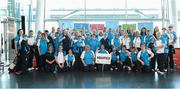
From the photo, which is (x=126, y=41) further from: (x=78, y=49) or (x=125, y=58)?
(x=78, y=49)

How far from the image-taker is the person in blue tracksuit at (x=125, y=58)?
10.2 metres

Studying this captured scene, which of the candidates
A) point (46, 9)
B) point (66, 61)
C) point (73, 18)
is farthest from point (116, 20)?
point (66, 61)

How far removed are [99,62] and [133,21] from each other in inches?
178

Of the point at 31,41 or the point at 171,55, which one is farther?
the point at 171,55

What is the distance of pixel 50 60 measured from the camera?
989 cm

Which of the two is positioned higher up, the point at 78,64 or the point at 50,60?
the point at 50,60

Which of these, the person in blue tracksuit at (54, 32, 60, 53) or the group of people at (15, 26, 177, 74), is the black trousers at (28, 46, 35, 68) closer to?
the group of people at (15, 26, 177, 74)

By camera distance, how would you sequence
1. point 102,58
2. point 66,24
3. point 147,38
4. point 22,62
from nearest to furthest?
point 22,62 < point 147,38 < point 102,58 < point 66,24

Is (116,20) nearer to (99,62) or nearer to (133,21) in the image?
(133,21)

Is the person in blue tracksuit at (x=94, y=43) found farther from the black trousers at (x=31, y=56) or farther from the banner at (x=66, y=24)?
the banner at (x=66, y=24)

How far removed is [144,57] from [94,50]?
1.81 metres

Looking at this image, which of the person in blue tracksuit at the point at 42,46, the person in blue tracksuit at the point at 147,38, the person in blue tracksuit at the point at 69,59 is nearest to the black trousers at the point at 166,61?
the person in blue tracksuit at the point at 147,38

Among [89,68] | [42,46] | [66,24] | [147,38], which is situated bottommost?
[89,68]

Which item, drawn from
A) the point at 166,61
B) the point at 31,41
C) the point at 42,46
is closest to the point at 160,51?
the point at 166,61
